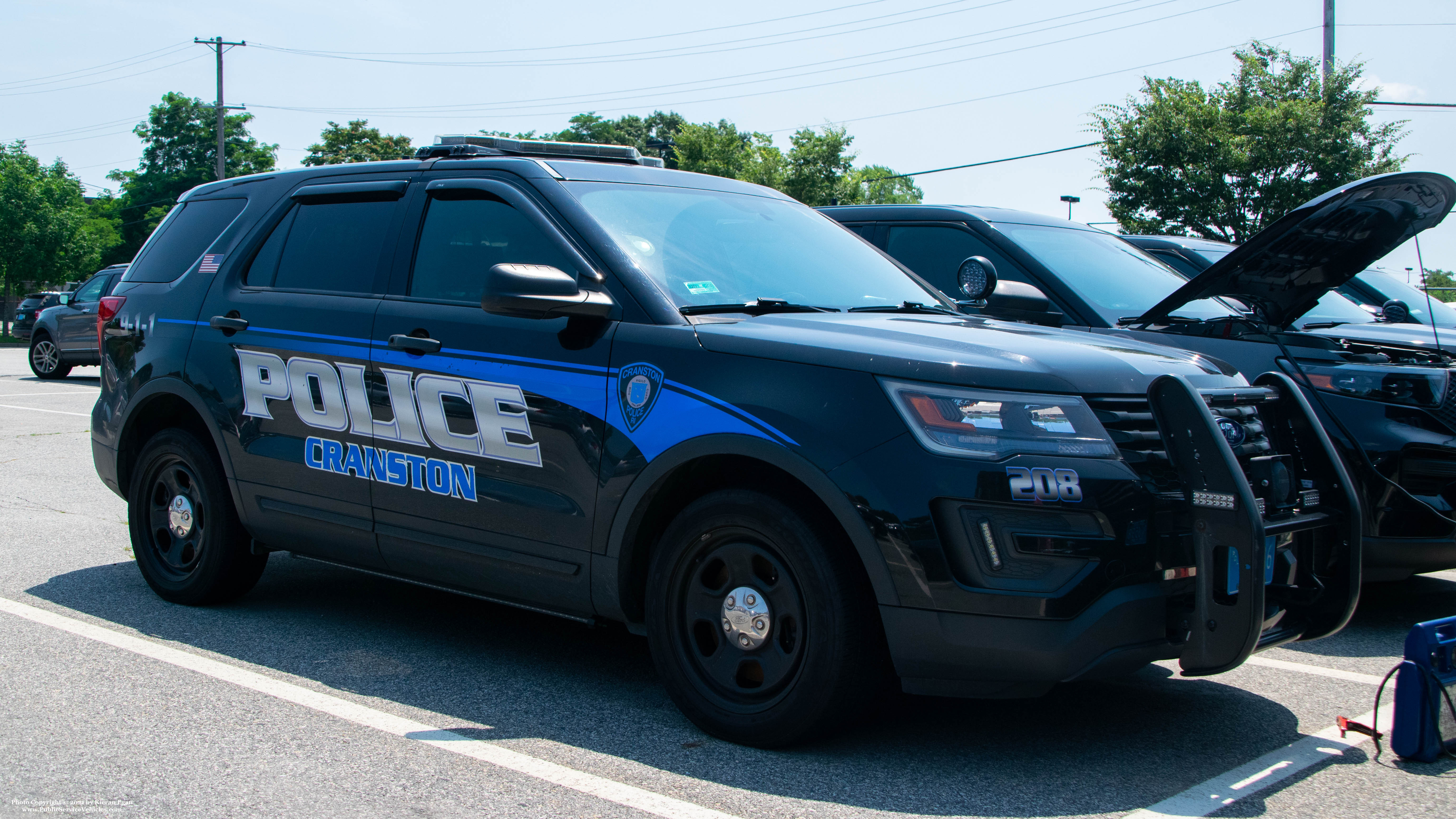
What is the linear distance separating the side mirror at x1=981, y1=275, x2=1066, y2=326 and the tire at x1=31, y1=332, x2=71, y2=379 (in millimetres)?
20037

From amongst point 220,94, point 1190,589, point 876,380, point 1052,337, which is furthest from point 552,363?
point 220,94

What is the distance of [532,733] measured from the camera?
3848mm

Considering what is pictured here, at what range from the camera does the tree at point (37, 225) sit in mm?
46750

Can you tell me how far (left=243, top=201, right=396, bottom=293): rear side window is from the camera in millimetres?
4848

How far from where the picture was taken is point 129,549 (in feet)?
22.4

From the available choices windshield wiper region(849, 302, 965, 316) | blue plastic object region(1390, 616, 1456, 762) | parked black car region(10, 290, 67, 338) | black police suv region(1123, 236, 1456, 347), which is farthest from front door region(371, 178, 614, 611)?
parked black car region(10, 290, 67, 338)

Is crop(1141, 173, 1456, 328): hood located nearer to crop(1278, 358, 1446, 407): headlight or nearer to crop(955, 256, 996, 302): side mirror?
crop(1278, 358, 1446, 407): headlight

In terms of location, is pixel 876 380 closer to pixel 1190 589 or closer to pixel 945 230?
pixel 1190 589

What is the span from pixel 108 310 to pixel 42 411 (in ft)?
35.1

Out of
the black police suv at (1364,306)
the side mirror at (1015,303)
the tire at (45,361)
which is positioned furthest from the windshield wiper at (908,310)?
the tire at (45,361)

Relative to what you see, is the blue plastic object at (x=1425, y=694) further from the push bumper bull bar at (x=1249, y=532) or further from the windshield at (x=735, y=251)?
the windshield at (x=735, y=251)

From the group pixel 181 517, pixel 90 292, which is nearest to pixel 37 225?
pixel 90 292

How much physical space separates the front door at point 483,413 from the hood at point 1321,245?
8.70 feet

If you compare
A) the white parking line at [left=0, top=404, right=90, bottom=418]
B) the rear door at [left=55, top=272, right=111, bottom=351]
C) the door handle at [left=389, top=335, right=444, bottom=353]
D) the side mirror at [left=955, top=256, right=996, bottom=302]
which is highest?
the side mirror at [left=955, top=256, right=996, bottom=302]
